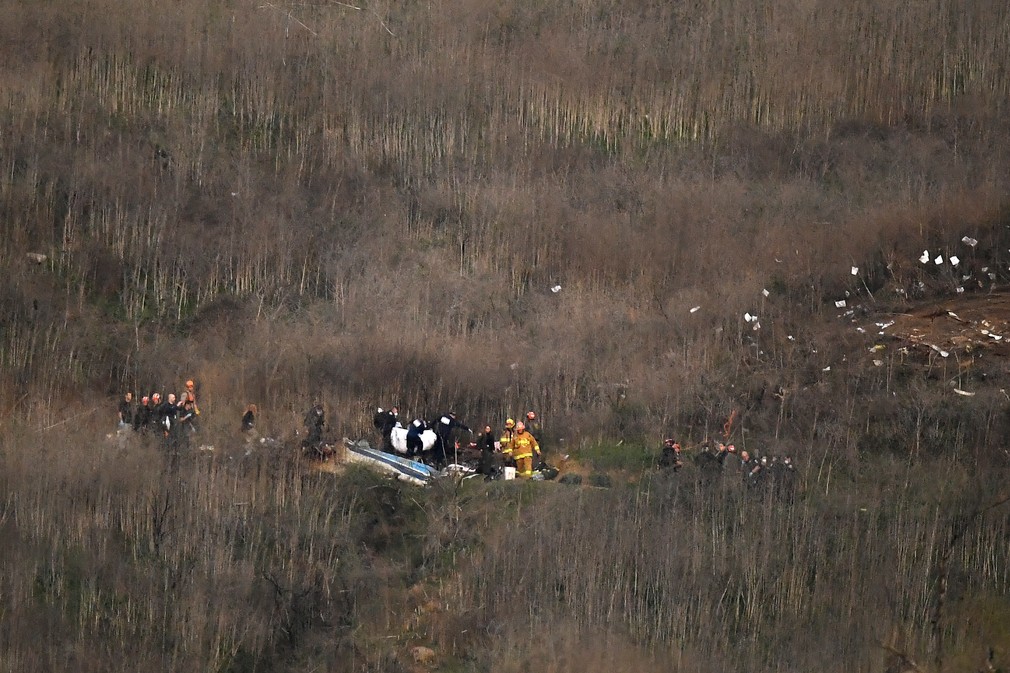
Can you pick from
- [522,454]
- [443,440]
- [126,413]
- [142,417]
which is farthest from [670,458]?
[126,413]

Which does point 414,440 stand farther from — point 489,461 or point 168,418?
point 168,418

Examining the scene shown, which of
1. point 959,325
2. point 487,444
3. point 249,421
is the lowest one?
point 249,421

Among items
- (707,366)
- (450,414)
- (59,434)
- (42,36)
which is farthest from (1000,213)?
(42,36)

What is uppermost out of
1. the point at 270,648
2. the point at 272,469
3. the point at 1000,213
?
the point at 1000,213

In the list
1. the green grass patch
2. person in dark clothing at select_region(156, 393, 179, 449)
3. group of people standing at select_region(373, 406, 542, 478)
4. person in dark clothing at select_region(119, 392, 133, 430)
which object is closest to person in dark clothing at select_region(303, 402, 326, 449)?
group of people standing at select_region(373, 406, 542, 478)

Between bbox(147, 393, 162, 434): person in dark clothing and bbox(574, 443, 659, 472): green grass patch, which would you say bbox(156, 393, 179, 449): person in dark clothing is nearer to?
bbox(147, 393, 162, 434): person in dark clothing

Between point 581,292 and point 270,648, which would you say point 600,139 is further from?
point 270,648
